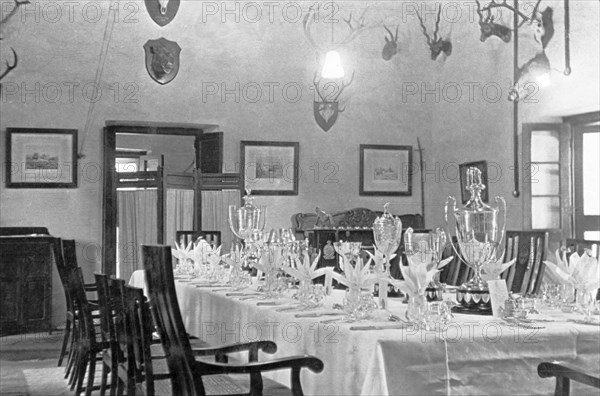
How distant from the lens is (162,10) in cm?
931

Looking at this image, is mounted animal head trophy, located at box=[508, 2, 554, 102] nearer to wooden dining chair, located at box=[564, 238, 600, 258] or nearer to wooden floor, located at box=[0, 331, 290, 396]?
wooden dining chair, located at box=[564, 238, 600, 258]

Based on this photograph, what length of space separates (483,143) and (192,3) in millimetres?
3871

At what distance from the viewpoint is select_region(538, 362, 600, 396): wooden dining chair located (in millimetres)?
2402

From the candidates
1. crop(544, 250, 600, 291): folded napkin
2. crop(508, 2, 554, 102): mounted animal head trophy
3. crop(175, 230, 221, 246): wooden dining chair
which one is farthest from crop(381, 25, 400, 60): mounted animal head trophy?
crop(544, 250, 600, 291): folded napkin

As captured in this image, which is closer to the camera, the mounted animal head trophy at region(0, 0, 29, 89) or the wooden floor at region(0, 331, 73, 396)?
the wooden floor at region(0, 331, 73, 396)

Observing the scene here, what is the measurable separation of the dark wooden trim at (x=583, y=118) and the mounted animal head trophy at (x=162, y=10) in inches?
182

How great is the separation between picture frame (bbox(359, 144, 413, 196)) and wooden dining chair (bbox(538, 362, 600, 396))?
780 cm

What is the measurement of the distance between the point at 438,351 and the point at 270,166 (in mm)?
7409

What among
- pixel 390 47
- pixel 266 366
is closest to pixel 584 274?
pixel 266 366

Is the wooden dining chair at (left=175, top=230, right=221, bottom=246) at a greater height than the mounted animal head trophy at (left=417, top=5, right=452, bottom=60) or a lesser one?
lesser

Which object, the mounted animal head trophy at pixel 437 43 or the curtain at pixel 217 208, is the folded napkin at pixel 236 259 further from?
the mounted animal head trophy at pixel 437 43

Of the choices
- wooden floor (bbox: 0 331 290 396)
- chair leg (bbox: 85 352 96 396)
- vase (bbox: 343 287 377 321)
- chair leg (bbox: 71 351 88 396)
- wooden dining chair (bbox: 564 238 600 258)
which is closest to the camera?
vase (bbox: 343 287 377 321)

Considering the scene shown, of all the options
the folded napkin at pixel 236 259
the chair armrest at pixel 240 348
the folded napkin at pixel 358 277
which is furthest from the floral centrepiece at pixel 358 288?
the folded napkin at pixel 236 259

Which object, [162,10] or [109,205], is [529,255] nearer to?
[109,205]
